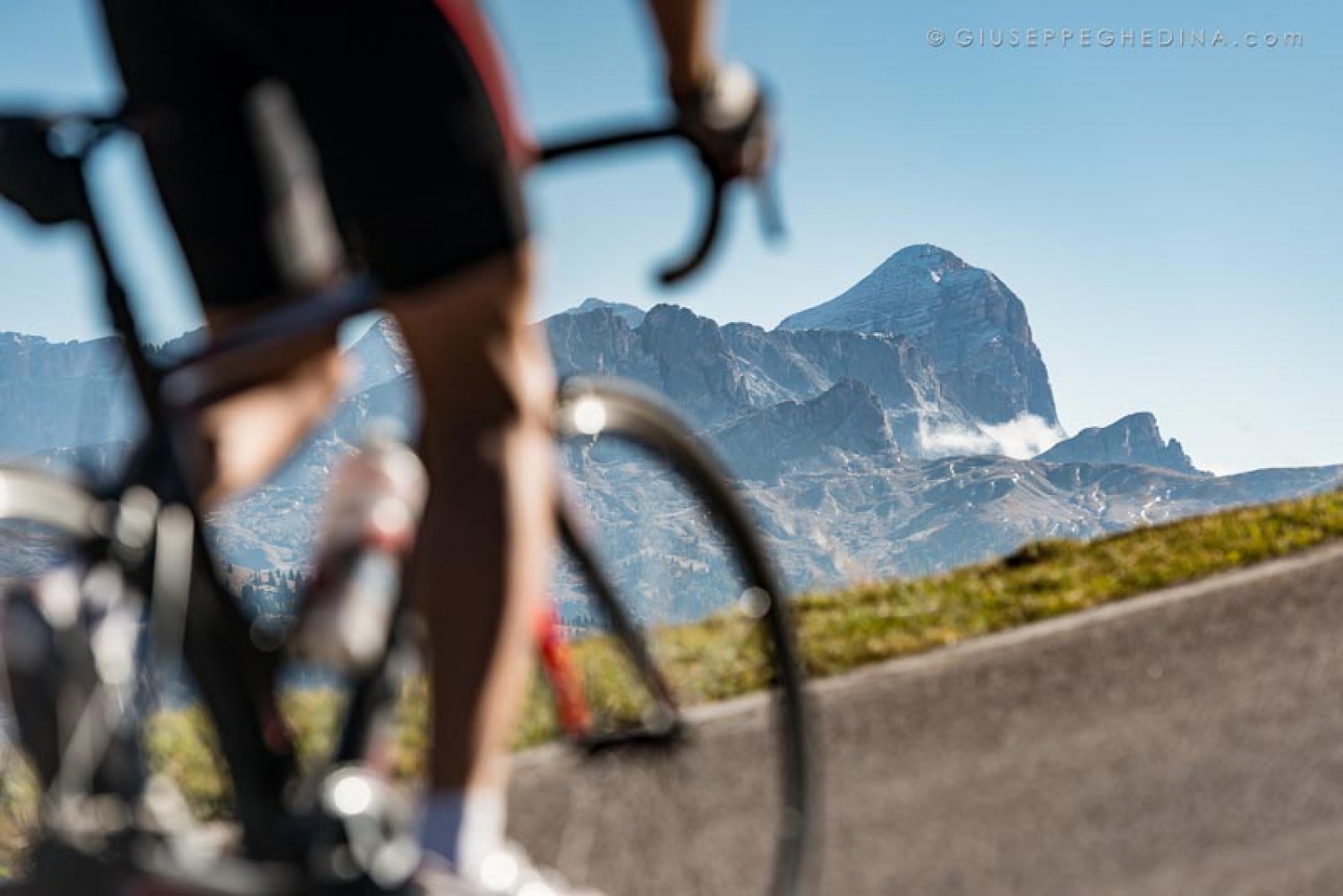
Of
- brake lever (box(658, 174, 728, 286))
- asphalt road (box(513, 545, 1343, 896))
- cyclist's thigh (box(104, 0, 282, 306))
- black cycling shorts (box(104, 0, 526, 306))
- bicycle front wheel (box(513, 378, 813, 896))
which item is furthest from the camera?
asphalt road (box(513, 545, 1343, 896))

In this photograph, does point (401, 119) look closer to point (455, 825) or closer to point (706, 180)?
point (706, 180)

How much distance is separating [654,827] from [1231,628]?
2.66 m

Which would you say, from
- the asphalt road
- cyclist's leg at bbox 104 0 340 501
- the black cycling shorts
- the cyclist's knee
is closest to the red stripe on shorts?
the black cycling shorts

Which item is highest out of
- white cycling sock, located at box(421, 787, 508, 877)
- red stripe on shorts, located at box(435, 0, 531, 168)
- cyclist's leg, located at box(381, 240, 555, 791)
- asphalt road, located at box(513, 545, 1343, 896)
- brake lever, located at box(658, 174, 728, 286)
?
red stripe on shorts, located at box(435, 0, 531, 168)

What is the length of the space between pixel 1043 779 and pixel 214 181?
8.82 ft

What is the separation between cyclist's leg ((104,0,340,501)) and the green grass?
401mm

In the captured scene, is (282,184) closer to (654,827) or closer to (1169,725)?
(654,827)

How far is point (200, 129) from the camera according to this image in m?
2.34

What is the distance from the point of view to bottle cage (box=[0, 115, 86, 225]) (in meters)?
2.11

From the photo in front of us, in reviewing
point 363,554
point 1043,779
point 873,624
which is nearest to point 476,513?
point 363,554

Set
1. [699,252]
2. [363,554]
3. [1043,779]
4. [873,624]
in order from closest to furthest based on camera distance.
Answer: [363,554] < [699,252] < [1043,779] < [873,624]

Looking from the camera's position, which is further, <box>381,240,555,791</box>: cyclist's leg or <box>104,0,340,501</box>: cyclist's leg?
<box>104,0,340,501</box>: cyclist's leg

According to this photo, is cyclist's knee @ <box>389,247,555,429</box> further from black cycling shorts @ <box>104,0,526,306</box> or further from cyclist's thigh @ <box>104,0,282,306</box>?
cyclist's thigh @ <box>104,0,282,306</box>

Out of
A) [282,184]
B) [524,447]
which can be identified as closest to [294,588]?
[524,447]
